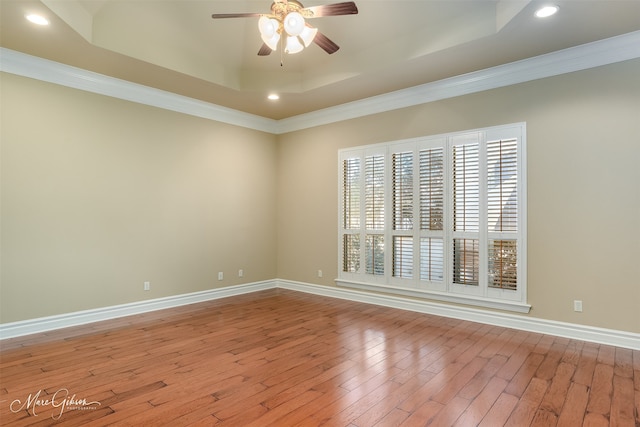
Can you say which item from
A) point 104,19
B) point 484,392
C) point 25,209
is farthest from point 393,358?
point 104,19

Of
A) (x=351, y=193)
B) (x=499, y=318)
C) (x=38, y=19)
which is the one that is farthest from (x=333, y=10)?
(x=499, y=318)

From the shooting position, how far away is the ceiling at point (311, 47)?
3.33 m

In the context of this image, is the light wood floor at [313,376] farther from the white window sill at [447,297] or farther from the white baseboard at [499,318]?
the white window sill at [447,297]

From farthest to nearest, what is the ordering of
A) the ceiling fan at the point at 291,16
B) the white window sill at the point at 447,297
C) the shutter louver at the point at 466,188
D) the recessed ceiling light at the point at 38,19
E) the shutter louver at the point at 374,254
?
the shutter louver at the point at 374,254 < the shutter louver at the point at 466,188 < the white window sill at the point at 447,297 < the recessed ceiling light at the point at 38,19 < the ceiling fan at the point at 291,16

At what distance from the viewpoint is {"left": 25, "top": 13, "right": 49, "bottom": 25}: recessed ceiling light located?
3.20m

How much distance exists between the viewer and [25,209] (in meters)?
3.94

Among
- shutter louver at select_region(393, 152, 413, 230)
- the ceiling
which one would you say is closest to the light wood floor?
shutter louver at select_region(393, 152, 413, 230)

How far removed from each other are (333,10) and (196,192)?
3679mm

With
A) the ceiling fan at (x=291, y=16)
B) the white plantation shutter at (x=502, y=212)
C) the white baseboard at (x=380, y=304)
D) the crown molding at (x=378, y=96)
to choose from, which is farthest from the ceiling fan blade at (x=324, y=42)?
the white baseboard at (x=380, y=304)

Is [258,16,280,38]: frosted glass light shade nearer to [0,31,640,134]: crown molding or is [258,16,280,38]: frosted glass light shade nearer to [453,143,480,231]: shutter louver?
[0,31,640,134]: crown molding

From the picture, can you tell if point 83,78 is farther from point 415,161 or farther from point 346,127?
point 415,161

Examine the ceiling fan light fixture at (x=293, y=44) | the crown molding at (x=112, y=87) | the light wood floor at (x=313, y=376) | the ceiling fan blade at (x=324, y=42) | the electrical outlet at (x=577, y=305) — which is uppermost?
the crown molding at (x=112, y=87)

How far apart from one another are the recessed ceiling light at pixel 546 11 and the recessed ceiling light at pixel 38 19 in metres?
4.48

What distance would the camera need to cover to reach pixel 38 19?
3.24 meters
